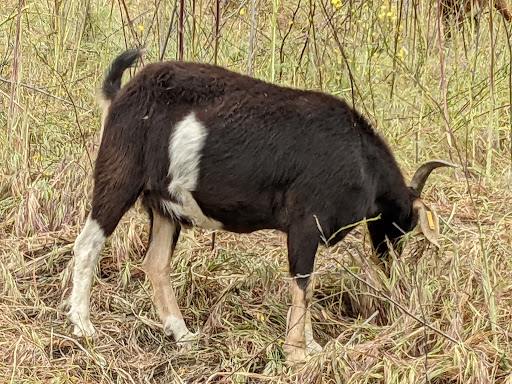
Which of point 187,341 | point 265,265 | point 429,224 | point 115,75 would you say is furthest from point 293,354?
point 115,75

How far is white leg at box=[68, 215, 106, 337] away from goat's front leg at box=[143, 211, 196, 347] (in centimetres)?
34

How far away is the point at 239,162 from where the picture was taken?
4.09 metres

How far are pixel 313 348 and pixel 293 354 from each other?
151mm

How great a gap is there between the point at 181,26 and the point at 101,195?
3.99ft

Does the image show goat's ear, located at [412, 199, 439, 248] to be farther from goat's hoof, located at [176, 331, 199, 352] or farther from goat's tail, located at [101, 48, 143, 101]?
goat's tail, located at [101, 48, 143, 101]

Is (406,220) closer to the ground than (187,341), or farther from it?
farther from it

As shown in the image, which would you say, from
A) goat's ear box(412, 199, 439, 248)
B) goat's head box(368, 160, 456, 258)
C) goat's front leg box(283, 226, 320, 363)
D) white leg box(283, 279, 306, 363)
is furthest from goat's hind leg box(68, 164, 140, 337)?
goat's ear box(412, 199, 439, 248)

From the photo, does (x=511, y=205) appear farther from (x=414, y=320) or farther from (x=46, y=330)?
(x=46, y=330)

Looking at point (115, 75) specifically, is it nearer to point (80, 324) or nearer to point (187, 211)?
point (187, 211)

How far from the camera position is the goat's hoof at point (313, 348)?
13.7ft

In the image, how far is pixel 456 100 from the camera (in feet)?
20.6

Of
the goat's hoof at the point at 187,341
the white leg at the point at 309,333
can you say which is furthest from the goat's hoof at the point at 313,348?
the goat's hoof at the point at 187,341

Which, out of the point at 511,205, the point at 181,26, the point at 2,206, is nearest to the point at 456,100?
the point at 511,205

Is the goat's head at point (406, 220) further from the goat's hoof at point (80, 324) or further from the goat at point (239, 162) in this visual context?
the goat's hoof at point (80, 324)
